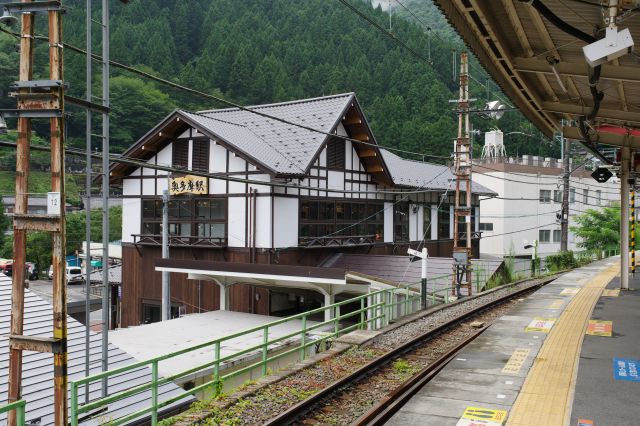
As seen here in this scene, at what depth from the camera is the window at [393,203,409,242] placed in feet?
96.5

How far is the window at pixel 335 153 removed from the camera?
25.0 meters

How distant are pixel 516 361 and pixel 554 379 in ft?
4.97

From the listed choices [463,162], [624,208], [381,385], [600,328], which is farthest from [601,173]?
[381,385]

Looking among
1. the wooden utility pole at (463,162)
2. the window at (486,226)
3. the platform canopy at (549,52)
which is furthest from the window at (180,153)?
the window at (486,226)

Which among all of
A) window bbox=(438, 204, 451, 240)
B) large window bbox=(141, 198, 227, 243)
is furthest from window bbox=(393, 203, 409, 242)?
large window bbox=(141, 198, 227, 243)

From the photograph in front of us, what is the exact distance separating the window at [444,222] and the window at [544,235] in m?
24.2

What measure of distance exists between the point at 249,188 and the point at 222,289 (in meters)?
4.07

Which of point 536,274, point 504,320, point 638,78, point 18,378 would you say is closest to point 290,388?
point 18,378

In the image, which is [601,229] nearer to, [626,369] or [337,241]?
[337,241]

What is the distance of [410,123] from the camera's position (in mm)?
62969

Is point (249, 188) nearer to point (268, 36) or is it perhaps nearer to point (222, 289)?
point (222, 289)

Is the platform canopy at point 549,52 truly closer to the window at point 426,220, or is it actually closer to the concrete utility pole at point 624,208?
the concrete utility pole at point 624,208

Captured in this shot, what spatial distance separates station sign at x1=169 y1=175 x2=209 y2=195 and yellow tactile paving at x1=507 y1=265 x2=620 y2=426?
14548 mm

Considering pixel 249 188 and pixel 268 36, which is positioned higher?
pixel 268 36
